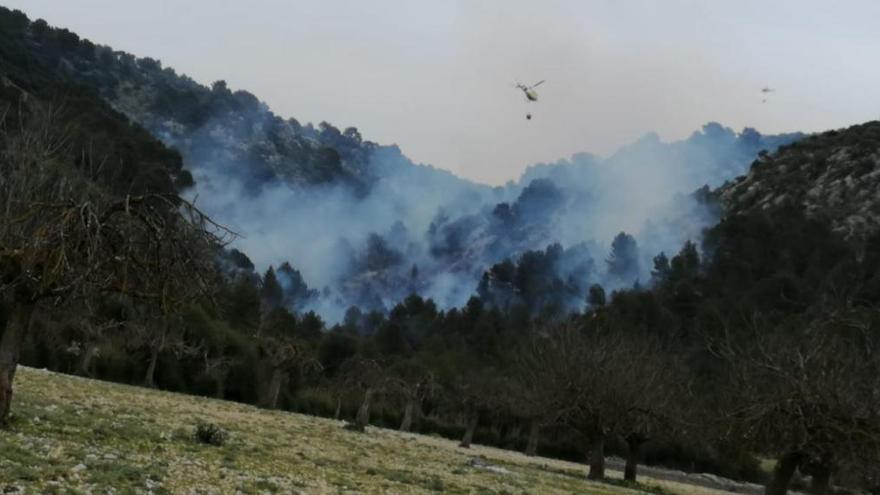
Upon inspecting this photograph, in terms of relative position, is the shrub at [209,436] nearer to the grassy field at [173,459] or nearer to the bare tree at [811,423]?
the grassy field at [173,459]

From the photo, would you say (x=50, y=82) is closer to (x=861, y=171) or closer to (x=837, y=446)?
(x=837, y=446)

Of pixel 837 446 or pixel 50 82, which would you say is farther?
pixel 50 82

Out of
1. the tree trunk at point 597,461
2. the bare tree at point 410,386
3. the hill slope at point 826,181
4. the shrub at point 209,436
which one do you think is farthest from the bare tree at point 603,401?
the hill slope at point 826,181

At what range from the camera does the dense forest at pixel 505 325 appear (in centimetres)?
2000

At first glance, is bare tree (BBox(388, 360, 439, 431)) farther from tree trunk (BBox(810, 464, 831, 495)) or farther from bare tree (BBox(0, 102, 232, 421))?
bare tree (BBox(0, 102, 232, 421))

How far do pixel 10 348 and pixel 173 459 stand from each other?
5.04 metres

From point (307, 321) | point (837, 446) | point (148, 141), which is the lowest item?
point (837, 446)

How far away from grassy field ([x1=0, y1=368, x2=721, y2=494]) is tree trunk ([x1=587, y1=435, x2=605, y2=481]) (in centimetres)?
1012

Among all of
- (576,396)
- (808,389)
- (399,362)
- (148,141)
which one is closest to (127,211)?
(808,389)

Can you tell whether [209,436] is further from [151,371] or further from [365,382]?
[151,371]

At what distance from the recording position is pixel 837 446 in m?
31.5

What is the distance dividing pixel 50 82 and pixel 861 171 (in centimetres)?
15081

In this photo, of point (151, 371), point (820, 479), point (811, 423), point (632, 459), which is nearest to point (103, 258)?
point (811, 423)

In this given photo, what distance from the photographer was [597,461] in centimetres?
4453
